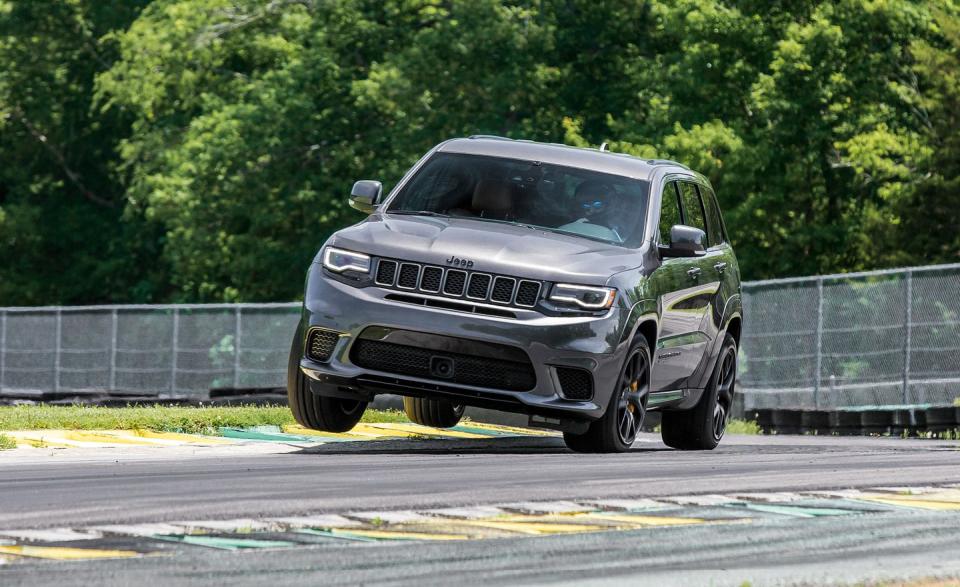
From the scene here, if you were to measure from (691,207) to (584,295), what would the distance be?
2.95 meters

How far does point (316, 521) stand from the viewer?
8.27 meters

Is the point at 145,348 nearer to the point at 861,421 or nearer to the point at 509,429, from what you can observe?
the point at 861,421

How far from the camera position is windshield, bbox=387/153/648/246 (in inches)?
524

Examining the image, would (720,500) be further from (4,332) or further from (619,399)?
(4,332)

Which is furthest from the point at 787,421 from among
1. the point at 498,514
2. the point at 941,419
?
the point at 498,514

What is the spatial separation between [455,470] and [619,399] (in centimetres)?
195

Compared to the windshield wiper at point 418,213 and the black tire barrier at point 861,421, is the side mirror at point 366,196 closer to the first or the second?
the windshield wiper at point 418,213

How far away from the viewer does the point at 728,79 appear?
44094 mm

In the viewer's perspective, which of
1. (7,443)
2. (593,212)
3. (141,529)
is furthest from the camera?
(7,443)

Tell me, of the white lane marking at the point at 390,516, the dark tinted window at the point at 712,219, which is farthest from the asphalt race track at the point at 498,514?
the dark tinted window at the point at 712,219

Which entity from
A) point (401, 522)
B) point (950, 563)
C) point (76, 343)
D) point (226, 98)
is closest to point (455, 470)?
point (401, 522)

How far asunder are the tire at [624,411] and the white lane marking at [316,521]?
14.6 ft

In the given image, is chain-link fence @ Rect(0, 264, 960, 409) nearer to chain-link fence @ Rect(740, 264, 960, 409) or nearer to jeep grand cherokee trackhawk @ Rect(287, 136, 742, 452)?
chain-link fence @ Rect(740, 264, 960, 409)

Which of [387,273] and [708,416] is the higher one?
[387,273]
